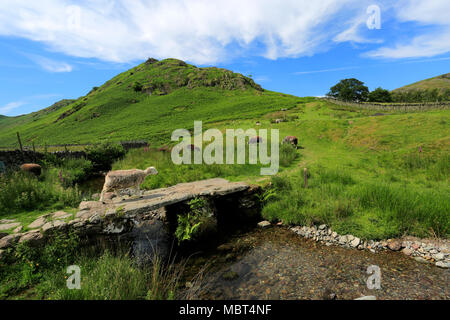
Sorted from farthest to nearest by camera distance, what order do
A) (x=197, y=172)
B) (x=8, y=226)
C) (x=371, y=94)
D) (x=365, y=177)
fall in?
(x=371, y=94) → (x=197, y=172) → (x=365, y=177) → (x=8, y=226)

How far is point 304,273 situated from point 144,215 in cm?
771

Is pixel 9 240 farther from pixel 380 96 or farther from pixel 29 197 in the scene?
pixel 380 96

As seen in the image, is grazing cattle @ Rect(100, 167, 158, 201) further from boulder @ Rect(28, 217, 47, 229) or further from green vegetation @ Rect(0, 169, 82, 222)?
green vegetation @ Rect(0, 169, 82, 222)

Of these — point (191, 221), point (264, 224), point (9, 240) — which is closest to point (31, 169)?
point (9, 240)

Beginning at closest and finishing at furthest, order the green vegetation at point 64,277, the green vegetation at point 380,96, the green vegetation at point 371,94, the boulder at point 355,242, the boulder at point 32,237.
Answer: the green vegetation at point 64,277 < the boulder at point 32,237 < the boulder at point 355,242 < the green vegetation at point 371,94 < the green vegetation at point 380,96

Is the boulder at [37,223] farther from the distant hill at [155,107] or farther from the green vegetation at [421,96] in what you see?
the green vegetation at [421,96]

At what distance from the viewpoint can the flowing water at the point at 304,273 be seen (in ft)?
15.9

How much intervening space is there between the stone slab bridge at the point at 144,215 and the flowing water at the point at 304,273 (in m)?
2.05

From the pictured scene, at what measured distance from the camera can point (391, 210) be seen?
24.7ft

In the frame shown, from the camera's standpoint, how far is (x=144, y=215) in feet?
33.0

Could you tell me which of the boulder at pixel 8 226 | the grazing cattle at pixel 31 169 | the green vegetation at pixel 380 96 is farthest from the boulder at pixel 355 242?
the green vegetation at pixel 380 96

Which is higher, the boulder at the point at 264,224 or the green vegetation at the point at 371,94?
the green vegetation at the point at 371,94

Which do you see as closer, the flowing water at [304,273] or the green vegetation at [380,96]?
the flowing water at [304,273]

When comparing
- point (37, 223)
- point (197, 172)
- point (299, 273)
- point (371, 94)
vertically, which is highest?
point (371, 94)
